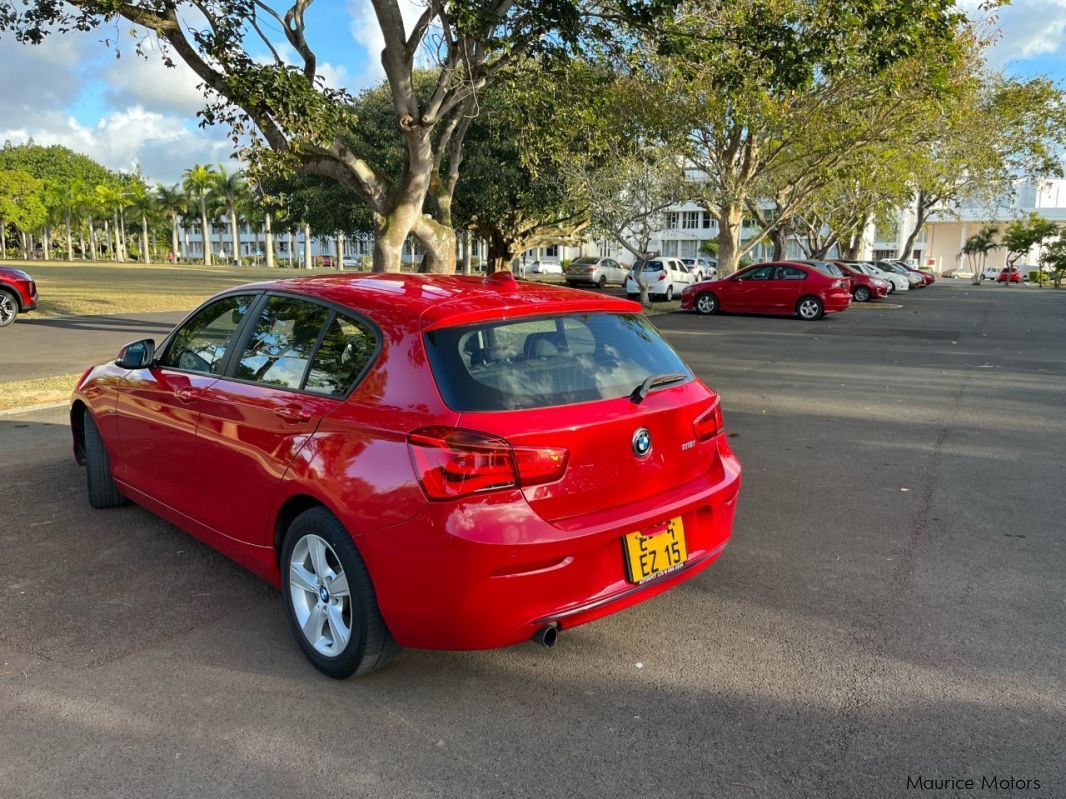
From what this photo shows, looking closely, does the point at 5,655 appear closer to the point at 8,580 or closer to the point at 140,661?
the point at 140,661

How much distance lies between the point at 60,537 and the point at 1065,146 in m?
40.5

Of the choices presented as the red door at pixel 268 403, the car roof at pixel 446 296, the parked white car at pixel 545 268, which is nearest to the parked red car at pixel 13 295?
the car roof at pixel 446 296

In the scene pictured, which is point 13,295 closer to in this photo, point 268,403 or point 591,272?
point 268,403

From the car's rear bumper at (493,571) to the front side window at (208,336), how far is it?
1674mm

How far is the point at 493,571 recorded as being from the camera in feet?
9.17

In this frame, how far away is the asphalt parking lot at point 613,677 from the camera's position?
2635 mm

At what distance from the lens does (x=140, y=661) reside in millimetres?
3344

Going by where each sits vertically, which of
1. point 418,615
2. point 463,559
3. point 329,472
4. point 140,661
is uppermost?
point 329,472

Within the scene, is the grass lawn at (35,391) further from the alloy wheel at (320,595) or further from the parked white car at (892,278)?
the parked white car at (892,278)

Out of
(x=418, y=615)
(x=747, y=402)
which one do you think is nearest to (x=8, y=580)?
(x=418, y=615)

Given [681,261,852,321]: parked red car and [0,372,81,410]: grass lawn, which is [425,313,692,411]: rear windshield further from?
[681,261,852,321]: parked red car

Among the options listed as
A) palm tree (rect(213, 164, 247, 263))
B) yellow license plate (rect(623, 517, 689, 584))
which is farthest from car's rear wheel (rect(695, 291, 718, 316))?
palm tree (rect(213, 164, 247, 263))

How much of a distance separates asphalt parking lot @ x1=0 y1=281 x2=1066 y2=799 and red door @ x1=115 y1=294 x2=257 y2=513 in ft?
1.53

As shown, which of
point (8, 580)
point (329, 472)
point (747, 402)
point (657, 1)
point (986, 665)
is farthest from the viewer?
point (657, 1)
